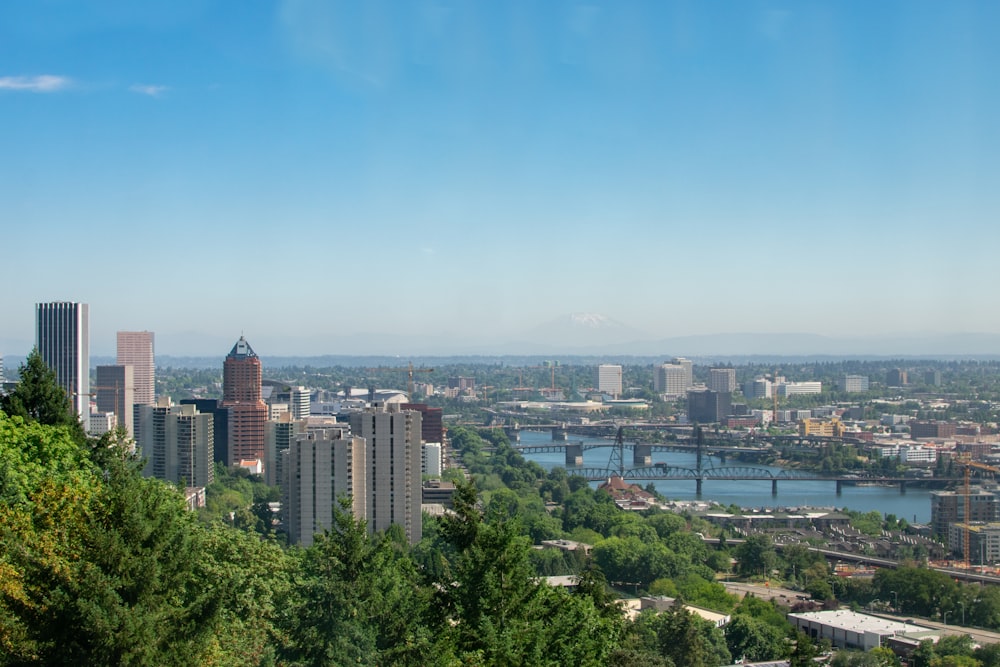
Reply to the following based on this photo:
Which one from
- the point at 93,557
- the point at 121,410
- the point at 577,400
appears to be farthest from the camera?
the point at 577,400

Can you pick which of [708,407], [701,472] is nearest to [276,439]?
[701,472]

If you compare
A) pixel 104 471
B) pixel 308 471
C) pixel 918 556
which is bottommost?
pixel 918 556

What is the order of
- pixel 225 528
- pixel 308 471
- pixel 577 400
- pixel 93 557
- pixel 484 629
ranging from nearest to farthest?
1. pixel 93 557
2. pixel 484 629
3. pixel 225 528
4. pixel 308 471
5. pixel 577 400

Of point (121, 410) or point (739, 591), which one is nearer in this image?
point (739, 591)

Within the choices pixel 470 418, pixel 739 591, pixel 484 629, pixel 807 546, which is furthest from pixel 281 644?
pixel 470 418

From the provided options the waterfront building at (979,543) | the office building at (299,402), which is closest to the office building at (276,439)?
the waterfront building at (979,543)

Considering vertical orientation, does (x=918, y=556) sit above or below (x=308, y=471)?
below

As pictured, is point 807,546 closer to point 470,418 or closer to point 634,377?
point 470,418
